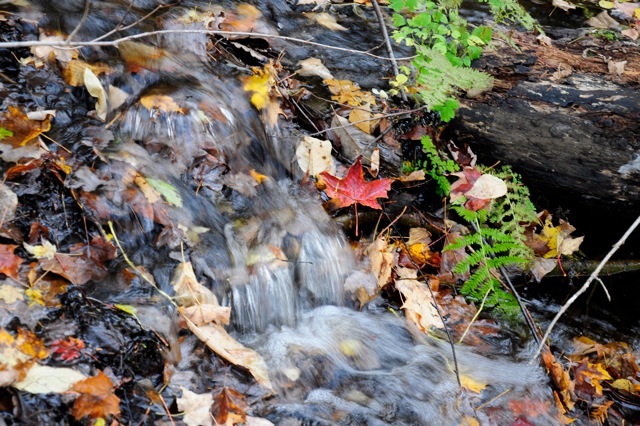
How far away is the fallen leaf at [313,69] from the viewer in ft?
15.6

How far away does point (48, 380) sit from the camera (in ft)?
6.93

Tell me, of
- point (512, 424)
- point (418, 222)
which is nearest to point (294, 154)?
point (418, 222)

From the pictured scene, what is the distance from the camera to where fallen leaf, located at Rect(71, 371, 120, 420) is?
2.08m

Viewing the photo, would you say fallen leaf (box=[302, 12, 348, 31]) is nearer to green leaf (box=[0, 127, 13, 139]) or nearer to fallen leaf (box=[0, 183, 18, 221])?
green leaf (box=[0, 127, 13, 139])

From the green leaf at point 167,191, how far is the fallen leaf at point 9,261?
2.98 feet

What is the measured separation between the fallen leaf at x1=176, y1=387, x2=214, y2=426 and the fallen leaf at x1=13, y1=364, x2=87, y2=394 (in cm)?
45

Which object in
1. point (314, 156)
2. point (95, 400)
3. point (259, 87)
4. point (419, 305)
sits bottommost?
point (419, 305)

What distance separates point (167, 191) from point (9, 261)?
3.34 ft

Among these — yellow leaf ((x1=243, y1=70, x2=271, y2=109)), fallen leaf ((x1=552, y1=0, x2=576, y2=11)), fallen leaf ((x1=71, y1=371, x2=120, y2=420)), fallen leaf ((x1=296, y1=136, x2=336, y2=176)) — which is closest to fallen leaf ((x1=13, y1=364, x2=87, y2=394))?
fallen leaf ((x1=71, y1=371, x2=120, y2=420))

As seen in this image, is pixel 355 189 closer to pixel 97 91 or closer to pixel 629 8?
pixel 97 91

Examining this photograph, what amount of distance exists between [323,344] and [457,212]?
4.91ft

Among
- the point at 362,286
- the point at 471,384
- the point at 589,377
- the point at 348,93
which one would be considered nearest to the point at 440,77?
the point at 348,93

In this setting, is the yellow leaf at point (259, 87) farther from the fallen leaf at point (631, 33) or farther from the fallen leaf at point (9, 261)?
the fallen leaf at point (631, 33)

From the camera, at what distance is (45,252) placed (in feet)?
8.53
